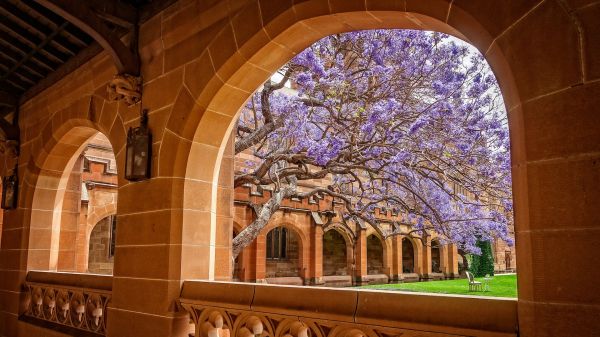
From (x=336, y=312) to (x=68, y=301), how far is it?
11.6ft

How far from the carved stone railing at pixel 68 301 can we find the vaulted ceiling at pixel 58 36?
2047 millimetres

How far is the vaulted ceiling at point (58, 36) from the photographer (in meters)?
3.88

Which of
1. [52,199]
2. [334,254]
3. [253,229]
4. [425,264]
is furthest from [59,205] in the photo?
[425,264]

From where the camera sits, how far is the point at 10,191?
21.4 ft

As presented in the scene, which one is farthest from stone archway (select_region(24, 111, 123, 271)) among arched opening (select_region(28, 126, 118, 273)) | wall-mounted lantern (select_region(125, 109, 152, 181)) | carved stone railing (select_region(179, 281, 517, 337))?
carved stone railing (select_region(179, 281, 517, 337))

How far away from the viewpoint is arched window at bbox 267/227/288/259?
17.6 m

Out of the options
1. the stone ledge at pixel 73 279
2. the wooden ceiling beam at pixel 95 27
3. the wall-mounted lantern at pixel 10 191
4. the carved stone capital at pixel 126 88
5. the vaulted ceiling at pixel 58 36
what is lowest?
the stone ledge at pixel 73 279

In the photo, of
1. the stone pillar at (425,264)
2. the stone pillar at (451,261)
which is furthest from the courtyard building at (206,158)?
the stone pillar at (451,261)

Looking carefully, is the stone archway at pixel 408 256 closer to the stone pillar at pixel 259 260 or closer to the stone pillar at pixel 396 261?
the stone pillar at pixel 396 261

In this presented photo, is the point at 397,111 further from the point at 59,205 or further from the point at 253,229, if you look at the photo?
the point at 59,205

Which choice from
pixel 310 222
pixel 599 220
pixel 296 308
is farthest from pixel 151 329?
pixel 310 222

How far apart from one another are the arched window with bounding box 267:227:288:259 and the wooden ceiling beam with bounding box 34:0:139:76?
538 inches

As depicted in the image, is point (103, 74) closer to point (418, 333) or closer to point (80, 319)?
point (80, 319)

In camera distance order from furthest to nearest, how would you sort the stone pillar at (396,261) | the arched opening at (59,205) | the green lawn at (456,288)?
the stone pillar at (396,261) → the green lawn at (456,288) → the arched opening at (59,205)
